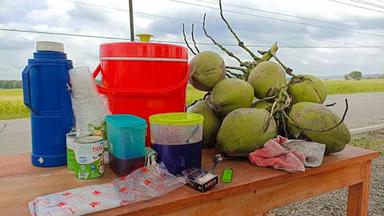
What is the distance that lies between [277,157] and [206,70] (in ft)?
0.98

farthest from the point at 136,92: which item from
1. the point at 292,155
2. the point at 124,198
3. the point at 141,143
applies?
the point at 292,155

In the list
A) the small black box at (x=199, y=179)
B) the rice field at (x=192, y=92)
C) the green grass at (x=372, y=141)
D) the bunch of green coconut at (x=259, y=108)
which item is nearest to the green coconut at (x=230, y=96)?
the bunch of green coconut at (x=259, y=108)

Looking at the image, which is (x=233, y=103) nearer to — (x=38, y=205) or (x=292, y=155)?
(x=292, y=155)

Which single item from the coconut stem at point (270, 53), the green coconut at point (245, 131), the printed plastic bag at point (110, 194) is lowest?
the printed plastic bag at point (110, 194)

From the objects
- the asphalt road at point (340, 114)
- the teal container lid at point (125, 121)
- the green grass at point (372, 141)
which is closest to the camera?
the teal container lid at point (125, 121)

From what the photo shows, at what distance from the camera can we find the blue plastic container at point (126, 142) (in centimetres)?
59

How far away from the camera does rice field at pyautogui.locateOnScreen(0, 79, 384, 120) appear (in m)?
0.98

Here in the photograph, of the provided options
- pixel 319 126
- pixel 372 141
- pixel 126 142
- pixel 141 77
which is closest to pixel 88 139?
pixel 126 142

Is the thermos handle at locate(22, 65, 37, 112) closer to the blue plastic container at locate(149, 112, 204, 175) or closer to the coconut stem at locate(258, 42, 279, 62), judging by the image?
the blue plastic container at locate(149, 112, 204, 175)

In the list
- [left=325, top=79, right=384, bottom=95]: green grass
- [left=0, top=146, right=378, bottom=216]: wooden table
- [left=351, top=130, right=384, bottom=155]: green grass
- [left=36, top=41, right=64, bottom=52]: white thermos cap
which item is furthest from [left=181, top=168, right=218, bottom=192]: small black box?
[left=325, top=79, right=384, bottom=95]: green grass

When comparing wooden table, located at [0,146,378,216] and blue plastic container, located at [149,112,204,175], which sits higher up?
blue plastic container, located at [149,112,204,175]

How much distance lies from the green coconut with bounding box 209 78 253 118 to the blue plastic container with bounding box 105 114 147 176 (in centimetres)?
25

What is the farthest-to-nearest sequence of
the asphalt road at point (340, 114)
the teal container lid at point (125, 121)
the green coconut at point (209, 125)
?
the asphalt road at point (340, 114) < the green coconut at point (209, 125) < the teal container lid at point (125, 121)

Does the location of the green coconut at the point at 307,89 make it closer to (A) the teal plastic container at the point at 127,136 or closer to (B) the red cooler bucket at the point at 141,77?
(B) the red cooler bucket at the point at 141,77
